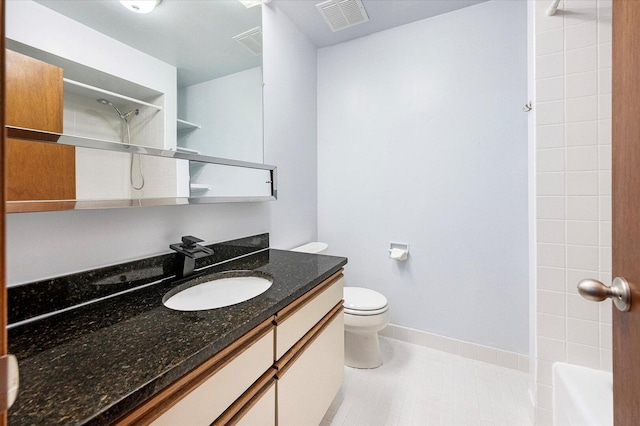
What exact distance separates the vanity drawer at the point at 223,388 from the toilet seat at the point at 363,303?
90 centimetres

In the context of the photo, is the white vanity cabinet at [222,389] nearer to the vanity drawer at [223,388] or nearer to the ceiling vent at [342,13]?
the vanity drawer at [223,388]

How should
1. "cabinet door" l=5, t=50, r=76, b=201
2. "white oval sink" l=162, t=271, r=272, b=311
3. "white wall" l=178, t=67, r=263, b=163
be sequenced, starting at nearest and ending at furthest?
1. "cabinet door" l=5, t=50, r=76, b=201
2. "white oval sink" l=162, t=271, r=272, b=311
3. "white wall" l=178, t=67, r=263, b=163

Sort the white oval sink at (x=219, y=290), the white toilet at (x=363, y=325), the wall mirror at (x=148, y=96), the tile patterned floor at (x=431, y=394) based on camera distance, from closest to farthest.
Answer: the wall mirror at (x=148, y=96), the white oval sink at (x=219, y=290), the tile patterned floor at (x=431, y=394), the white toilet at (x=363, y=325)

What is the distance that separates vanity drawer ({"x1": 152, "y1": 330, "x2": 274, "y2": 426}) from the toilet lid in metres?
0.93

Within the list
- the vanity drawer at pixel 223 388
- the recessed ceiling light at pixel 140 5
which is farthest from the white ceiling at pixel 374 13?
the vanity drawer at pixel 223 388

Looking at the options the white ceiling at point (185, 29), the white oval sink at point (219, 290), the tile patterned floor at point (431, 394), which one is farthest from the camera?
the tile patterned floor at point (431, 394)

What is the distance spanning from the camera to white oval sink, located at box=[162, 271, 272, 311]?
105 cm

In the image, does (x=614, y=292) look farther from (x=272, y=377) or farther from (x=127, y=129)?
(x=127, y=129)

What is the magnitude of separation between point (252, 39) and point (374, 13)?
916mm

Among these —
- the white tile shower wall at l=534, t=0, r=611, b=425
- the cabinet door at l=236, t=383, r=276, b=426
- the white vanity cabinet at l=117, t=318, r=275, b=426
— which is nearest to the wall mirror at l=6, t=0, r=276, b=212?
the white vanity cabinet at l=117, t=318, r=275, b=426

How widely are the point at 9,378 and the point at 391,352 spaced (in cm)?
210

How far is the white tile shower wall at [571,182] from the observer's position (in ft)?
3.68

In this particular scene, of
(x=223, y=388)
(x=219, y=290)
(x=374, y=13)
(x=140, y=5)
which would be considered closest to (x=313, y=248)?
(x=219, y=290)

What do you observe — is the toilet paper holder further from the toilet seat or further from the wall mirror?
the wall mirror
